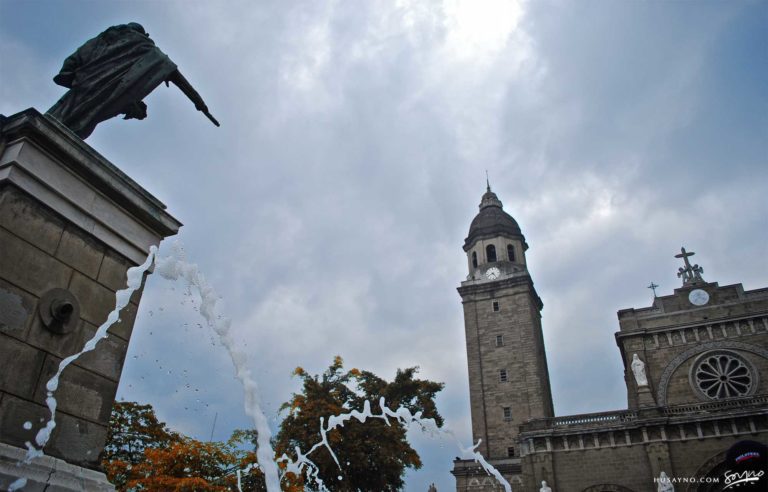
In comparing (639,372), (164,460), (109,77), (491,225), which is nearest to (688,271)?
(639,372)

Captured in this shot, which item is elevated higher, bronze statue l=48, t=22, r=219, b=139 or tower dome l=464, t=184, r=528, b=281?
tower dome l=464, t=184, r=528, b=281

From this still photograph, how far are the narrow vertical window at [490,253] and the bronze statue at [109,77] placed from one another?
40.4 meters

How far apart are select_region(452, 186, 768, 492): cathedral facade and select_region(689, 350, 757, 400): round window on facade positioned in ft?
0.19

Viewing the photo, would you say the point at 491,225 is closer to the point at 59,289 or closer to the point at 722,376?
the point at 722,376

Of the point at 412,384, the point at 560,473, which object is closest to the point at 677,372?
the point at 560,473

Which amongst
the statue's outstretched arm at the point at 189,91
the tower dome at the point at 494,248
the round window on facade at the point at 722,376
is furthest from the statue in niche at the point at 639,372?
the statue's outstretched arm at the point at 189,91

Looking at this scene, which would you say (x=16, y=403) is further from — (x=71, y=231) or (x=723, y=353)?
(x=723, y=353)

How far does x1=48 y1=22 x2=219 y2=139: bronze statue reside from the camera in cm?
614

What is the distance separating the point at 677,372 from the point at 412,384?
17.8m

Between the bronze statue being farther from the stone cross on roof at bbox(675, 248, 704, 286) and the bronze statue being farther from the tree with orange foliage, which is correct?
the stone cross on roof at bbox(675, 248, 704, 286)

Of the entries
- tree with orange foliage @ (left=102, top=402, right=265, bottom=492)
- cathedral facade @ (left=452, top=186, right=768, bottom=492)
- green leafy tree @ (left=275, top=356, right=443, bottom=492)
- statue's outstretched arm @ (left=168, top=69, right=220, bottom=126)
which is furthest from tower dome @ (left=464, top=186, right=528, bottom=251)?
statue's outstretched arm @ (left=168, top=69, right=220, bottom=126)

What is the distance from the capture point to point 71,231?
5219 mm

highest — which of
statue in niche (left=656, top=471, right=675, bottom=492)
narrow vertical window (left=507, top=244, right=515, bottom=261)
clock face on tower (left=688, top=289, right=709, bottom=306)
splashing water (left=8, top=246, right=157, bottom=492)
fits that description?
narrow vertical window (left=507, top=244, right=515, bottom=261)

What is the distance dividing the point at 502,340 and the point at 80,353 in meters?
38.2
